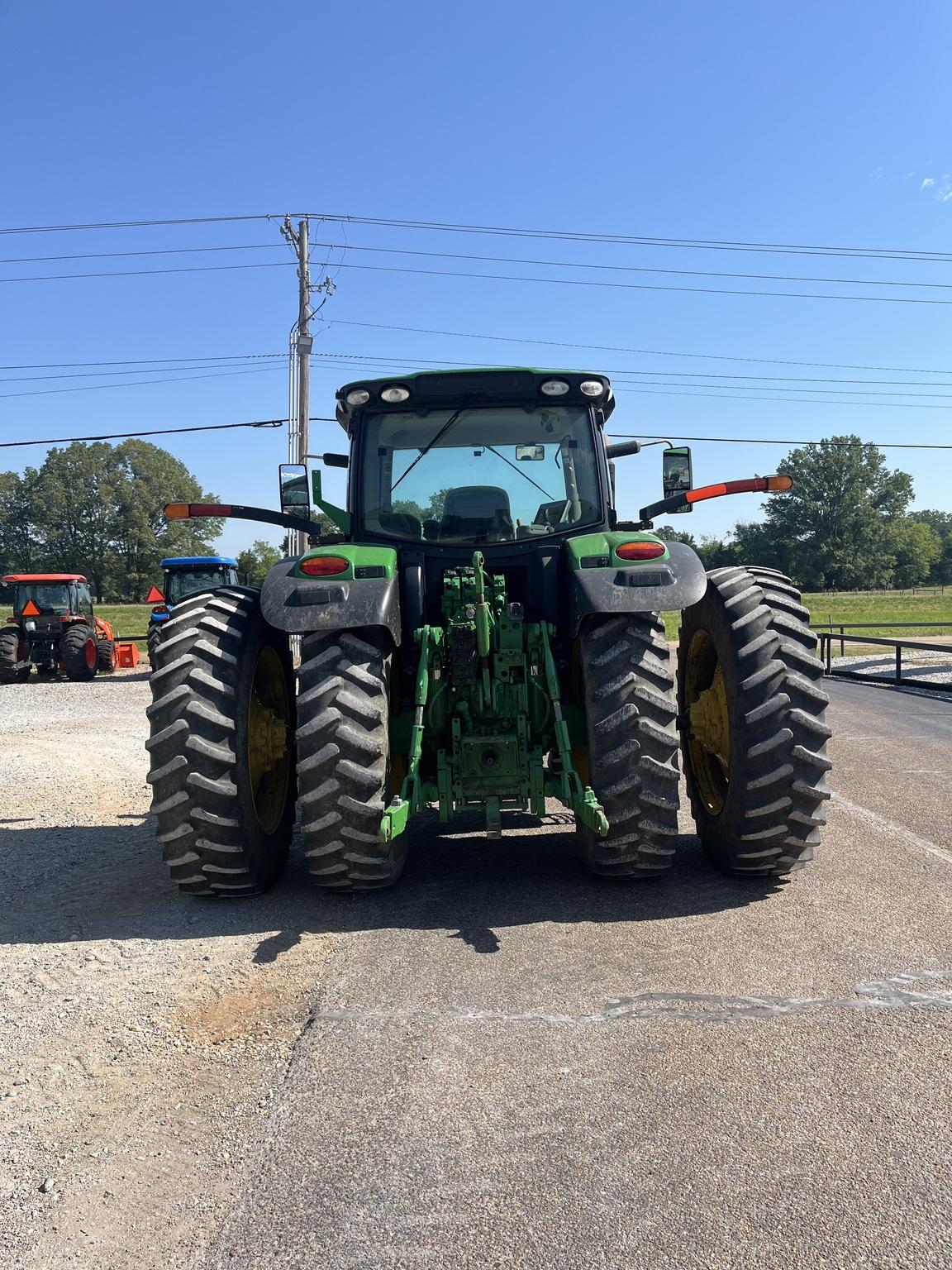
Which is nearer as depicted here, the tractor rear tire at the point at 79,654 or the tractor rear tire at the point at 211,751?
the tractor rear tire at the point at 211,751

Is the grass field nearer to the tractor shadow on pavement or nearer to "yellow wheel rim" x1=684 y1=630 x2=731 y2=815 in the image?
"yellow wheel rim" x1=684 y1=630 x2=731 y2=815

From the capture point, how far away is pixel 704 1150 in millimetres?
2564

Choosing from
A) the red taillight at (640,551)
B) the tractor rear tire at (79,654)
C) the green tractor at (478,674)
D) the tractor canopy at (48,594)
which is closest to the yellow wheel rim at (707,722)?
the green tractor at (478,674)

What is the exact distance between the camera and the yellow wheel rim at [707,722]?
17.4 feet

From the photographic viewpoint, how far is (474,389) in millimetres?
5566

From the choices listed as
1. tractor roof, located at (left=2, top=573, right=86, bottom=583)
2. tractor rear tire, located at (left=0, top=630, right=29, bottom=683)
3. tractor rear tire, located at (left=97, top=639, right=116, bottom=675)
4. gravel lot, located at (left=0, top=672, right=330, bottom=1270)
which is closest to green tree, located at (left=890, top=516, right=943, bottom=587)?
tractor rear tire, located at (left=97, top=639, right=116, bottom=675)

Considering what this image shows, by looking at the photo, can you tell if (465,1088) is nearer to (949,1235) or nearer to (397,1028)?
(397,1028)

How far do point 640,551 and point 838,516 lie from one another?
9246 centimetres

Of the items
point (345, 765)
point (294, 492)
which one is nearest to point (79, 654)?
point (294, 492)

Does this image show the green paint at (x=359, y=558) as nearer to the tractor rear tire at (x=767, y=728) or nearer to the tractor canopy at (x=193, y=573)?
the tractor rear tire at (x=767, y=728)

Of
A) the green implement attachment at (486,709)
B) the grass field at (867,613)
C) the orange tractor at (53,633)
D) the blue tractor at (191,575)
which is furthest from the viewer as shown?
the grass field at (867,613)

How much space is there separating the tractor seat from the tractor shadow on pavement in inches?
75.2

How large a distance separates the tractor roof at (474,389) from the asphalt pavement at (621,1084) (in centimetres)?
273

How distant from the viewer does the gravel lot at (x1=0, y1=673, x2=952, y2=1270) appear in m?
2.27
